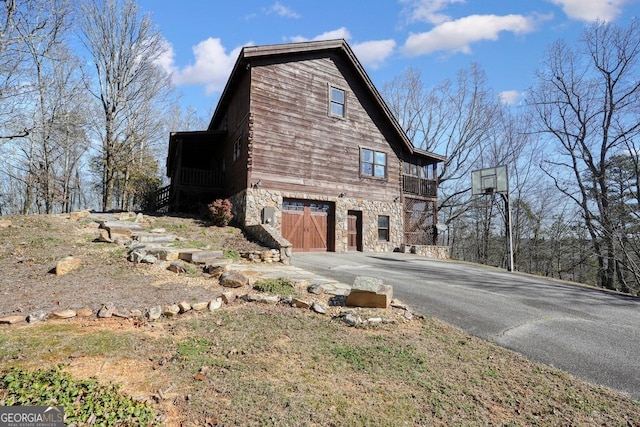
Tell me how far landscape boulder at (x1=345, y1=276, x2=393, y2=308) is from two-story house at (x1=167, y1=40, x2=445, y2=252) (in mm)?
7870

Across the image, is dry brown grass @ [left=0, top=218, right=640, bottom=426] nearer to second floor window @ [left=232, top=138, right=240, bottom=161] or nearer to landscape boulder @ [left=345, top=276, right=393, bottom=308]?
landscape boulder @ [left=345, top=276, right=393, bottom=308]

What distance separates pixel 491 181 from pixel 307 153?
29.7 ft

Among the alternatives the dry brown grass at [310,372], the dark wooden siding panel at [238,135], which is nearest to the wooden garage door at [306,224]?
the dark wooden siding panel at [238,135]

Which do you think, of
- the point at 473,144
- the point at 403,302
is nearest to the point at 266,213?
the point at 403,302

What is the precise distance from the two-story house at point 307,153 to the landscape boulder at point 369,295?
787cm

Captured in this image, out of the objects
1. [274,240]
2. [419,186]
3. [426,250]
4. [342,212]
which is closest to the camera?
[274,240]

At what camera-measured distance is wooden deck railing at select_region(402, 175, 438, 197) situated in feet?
63.1

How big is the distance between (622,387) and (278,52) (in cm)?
1458

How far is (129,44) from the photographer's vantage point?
19859 millimetres

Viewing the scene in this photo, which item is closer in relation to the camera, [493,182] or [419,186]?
[493,182]

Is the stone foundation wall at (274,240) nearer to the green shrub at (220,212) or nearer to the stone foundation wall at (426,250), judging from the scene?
the green shrub at (220,212)

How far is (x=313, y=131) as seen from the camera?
48.6 feet

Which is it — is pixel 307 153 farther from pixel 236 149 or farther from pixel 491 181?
pixel 491 181

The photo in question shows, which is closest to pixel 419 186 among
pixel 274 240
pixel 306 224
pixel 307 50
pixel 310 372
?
pixel 306 224
